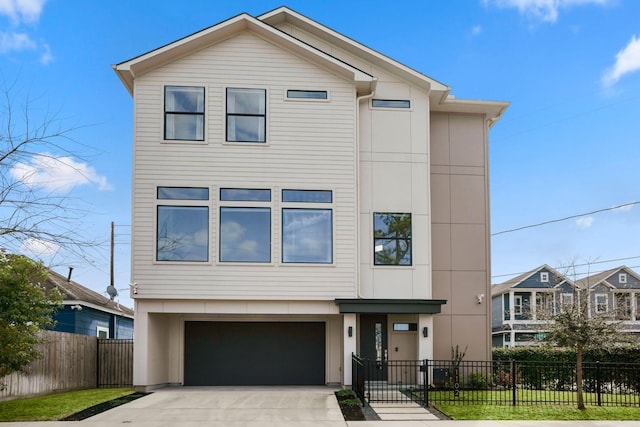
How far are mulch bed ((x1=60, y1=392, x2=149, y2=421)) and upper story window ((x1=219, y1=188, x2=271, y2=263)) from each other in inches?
157

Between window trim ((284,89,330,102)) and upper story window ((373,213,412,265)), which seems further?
upper story window ((373,213,412,265))

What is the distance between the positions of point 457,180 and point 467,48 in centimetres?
470

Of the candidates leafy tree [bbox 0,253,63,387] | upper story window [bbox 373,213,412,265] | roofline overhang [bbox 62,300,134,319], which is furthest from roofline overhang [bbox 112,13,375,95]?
roofline overhang [bbox 62,300,134,319]

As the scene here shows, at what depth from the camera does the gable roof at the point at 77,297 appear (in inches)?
876

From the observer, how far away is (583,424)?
11867mm

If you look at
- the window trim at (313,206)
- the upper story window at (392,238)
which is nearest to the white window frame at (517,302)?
the upper story window at (392,238)

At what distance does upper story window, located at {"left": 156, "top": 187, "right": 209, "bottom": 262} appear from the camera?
1659cm

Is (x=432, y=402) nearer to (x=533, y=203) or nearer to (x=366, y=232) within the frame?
(x=366, y=232)

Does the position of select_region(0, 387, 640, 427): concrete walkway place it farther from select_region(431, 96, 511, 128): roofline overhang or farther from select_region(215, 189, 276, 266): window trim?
select_region(431, 96, 511, 128): roofline overhang

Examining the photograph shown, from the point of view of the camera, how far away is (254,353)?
18672mm

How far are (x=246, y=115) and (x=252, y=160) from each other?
4.12ft

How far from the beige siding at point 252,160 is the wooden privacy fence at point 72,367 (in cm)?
281

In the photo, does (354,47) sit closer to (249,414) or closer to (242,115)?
(242,115)

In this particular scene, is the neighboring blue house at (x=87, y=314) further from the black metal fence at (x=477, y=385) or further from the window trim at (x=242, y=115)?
the black metal fence at (x=477, y=385)
